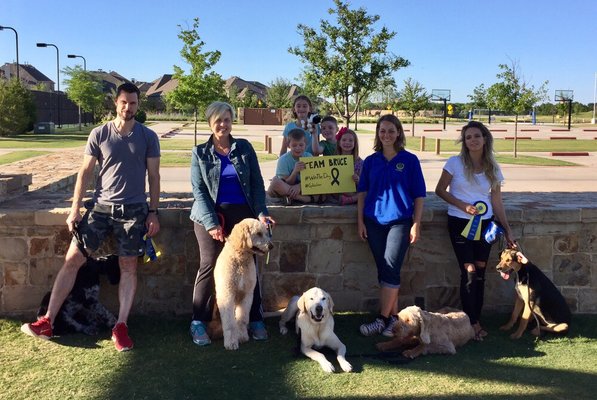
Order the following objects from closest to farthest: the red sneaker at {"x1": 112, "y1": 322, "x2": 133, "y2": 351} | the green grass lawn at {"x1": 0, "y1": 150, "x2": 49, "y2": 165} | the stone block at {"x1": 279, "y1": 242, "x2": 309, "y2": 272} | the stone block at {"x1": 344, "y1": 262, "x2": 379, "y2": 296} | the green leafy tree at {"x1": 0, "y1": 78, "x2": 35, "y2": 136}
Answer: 1. the red sneaker at {"x1": 112, "y1": 322, "x2": 133, "y2": 351}
2. the stone block at {"x1": 279, "y1": 242, "x2": 309, "y2": 272}
3. the stone block at {"x1": 344, "y1": 262, "x2": 379, "y2": 296}
4. the green grass lawn at {"x1": 0, "y1": 150, "x2": 49, "y2": 165}
5. the green leafy tree at {"x1": 0, "y1": 78, "x2": 35, "y2": 136}

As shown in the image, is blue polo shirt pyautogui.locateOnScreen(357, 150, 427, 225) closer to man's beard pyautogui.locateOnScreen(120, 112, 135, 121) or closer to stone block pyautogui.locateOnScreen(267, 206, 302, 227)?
stone block pyautogui.locateOnScreen(267, 206, 302, 227)

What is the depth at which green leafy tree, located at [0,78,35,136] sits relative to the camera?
102ft

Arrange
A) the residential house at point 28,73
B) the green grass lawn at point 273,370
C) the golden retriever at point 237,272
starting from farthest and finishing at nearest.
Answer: the residential house at point 28,73 < the golden retriever at point 237,272 < the green grass lawn at point 273,370

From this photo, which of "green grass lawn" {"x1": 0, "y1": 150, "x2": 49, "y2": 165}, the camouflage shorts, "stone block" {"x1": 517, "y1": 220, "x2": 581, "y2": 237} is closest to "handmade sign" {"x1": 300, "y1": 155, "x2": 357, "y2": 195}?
the camouflage shorts

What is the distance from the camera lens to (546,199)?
6500 mm

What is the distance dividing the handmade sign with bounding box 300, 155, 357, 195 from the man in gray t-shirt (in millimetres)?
1512

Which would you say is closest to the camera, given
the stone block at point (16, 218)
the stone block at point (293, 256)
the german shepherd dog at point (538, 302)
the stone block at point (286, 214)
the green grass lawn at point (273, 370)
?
the green grass lawn at point (273, 370)

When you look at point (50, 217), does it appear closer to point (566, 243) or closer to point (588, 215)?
point (566, 243)

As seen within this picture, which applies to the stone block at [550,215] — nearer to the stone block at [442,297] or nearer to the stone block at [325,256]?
the stone block at [442,297]

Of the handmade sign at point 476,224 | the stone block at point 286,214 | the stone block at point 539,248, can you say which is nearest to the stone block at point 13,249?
the stone block at point 286,214

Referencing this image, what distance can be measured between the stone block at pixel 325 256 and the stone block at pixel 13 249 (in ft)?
8.86

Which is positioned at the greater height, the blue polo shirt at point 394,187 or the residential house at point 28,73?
the residential house at point 28,73

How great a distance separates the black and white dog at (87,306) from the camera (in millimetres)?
4875

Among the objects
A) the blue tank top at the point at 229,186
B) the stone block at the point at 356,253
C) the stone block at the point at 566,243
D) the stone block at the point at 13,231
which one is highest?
the blue tank top at the point at 229,186
